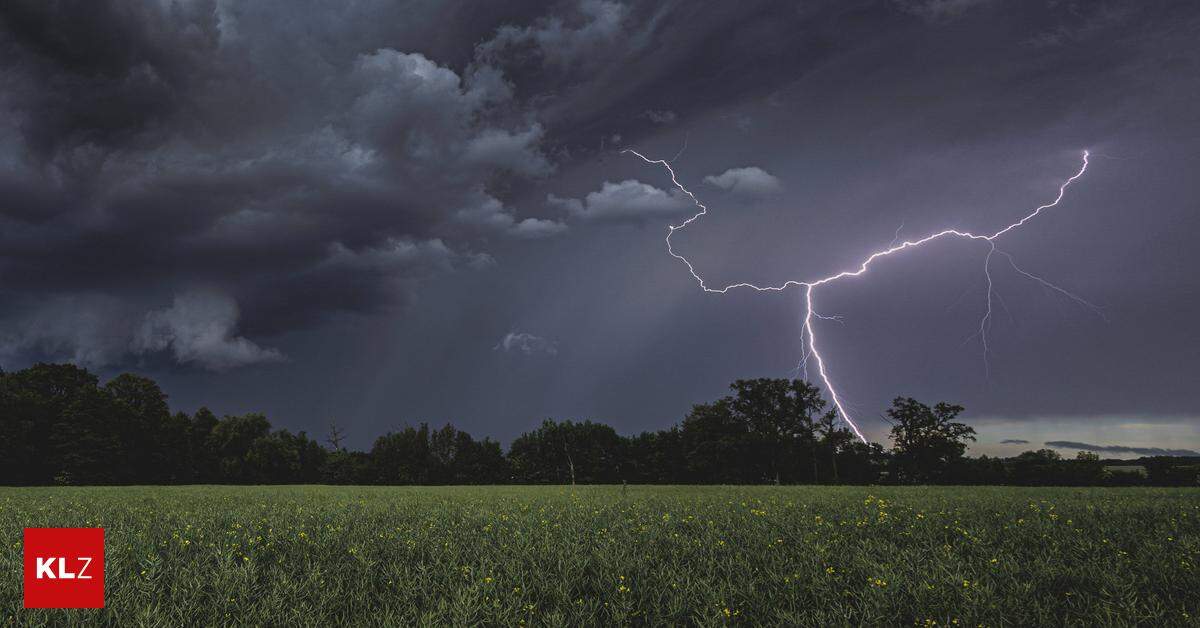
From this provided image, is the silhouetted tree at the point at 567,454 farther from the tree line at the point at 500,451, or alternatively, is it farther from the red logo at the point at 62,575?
the red logo at the point at 62,575

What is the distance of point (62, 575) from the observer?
21.0ft

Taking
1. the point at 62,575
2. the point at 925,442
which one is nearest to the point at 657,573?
the point at 62,575

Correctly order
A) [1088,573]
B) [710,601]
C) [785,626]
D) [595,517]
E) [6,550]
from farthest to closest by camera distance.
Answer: [595,517], [6,550], [1088,573], [710,601], [785,626]

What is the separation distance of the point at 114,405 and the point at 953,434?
99.6 metres

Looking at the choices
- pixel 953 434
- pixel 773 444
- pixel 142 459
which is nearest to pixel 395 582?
pixel 773 444

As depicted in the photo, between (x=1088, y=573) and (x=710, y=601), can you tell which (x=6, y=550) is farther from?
(x=1088, y=573)

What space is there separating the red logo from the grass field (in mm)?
194

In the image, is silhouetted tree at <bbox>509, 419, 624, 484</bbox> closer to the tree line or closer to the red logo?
the tree line

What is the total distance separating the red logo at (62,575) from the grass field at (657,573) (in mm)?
194

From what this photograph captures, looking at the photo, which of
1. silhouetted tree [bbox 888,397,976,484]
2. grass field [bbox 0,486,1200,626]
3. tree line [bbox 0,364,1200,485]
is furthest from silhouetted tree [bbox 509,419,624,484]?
grass field [bbox 0,486,1200,626]

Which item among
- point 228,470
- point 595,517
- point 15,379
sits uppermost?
point 15,379

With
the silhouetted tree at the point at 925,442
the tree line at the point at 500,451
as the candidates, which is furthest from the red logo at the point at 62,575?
the silhouetted tree at the point at 925,442

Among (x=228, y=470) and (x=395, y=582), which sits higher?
(x=395, y=582)

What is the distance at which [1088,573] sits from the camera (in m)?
6.30
